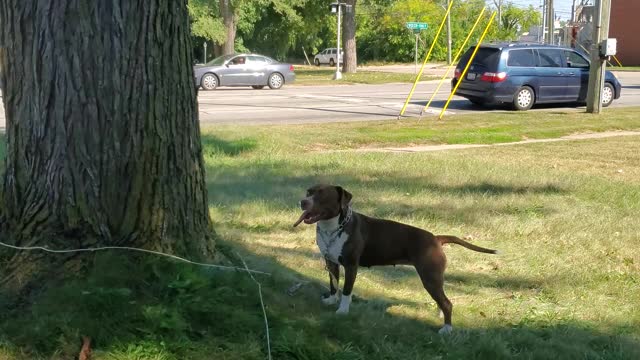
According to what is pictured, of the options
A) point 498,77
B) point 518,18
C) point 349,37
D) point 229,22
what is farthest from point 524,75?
point 518,18

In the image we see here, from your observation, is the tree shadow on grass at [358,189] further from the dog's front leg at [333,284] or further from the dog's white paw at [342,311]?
the dog's white paw at [342,311]

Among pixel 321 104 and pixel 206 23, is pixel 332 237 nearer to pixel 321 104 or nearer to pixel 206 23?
pixel 321 104

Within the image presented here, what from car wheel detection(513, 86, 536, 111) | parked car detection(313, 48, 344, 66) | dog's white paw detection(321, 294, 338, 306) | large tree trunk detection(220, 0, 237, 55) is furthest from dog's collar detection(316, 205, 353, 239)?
parked car detection(313, 48, 344, 66)

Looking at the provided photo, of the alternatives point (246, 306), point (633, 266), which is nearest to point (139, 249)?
point (246, 306)

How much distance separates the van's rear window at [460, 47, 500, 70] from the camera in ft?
63.7

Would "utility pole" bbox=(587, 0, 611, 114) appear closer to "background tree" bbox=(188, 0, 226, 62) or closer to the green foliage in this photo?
the green foliage

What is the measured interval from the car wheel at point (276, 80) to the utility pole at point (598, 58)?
12962mm

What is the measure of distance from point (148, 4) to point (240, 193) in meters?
4.54

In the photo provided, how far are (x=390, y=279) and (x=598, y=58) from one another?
1460 centimetres

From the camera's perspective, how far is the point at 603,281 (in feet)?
18.5

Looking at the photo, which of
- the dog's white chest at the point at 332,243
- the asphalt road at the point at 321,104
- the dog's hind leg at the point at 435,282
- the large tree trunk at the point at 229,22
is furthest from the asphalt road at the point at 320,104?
the large tree trunk at the point at 229,22

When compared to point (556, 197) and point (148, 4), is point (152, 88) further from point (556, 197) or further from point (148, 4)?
point (556, 197)

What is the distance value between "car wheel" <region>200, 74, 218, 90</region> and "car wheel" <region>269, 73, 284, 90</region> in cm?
220

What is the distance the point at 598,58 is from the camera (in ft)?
59.6
